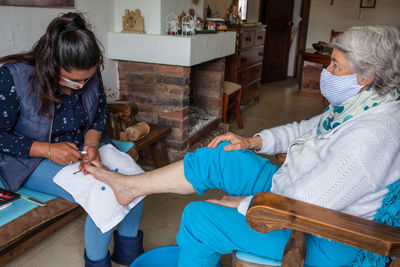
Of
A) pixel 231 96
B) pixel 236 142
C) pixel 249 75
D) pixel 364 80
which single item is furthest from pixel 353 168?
pixel 249 75

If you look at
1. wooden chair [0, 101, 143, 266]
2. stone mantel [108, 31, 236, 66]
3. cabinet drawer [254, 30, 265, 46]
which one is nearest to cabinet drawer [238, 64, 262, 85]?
cabinet drawer [254, 30, 265, 46]

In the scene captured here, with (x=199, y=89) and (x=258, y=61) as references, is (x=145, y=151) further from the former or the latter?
(x=258, y=61)

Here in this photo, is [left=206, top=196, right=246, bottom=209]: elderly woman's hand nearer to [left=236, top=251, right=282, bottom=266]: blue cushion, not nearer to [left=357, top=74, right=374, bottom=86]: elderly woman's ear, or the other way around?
[left=236, top=251, right=282, bottom=266]: blue cushion

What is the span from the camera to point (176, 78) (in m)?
2.59

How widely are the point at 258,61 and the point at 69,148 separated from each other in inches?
136

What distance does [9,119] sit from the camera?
141cm

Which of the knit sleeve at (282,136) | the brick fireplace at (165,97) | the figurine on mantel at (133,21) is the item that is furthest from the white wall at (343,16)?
the knit sleeve at (282,136)

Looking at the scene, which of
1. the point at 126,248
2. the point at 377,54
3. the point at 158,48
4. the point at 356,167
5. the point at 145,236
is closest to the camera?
the point at 356,167

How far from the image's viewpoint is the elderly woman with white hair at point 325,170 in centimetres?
109

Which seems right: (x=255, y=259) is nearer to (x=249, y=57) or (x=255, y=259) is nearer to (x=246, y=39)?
(x=246, y=39)

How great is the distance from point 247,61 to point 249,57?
0.23ft

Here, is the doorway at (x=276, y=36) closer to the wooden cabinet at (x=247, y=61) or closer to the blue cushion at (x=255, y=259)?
the wooden cabinet at (x=247, y=61)

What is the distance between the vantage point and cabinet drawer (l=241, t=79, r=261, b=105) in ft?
14.2

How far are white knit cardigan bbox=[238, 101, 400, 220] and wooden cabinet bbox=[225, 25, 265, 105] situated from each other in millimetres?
2710
